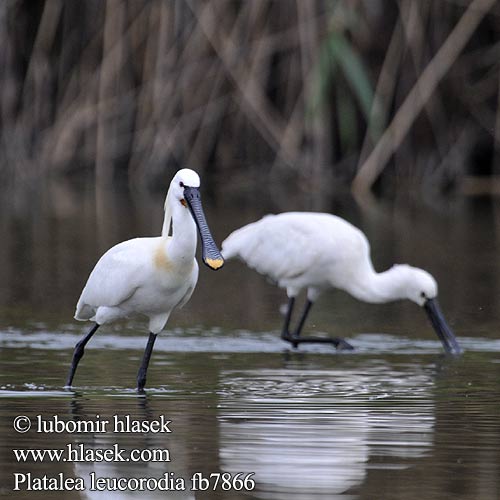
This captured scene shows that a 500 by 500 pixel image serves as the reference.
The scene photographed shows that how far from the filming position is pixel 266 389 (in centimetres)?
735

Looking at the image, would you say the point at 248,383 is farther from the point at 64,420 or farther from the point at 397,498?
the point at 397,498

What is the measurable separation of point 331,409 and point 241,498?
69.7 inches

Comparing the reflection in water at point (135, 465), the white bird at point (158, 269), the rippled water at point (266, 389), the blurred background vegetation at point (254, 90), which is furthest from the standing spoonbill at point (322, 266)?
the blurred background vegetation at point (254, 90)

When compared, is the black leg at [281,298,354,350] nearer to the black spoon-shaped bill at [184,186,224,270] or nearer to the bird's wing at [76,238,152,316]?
the bird's wing at [76,238,152,316]

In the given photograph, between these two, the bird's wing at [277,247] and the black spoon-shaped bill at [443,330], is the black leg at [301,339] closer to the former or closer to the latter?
the bird's wing at [277,247]

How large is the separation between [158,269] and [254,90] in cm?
1220

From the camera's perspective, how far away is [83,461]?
5.48 meters

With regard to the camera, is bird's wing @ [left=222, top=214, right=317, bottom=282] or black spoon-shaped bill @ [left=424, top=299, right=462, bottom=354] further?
bird's wing @ [left=222, top=214, right=317, bottom=282]

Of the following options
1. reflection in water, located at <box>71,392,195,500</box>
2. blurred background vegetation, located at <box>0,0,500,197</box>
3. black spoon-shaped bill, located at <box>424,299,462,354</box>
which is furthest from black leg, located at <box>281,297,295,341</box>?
blurred background vegetation, located at <box>0,0,500,197</box>

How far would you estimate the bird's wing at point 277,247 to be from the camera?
979cm

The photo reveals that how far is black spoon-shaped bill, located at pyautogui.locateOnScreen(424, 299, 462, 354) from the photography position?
28.9 feet

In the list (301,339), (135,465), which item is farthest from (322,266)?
(135,465)

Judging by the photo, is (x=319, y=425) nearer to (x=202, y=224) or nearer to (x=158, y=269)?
(x=202, y=224)

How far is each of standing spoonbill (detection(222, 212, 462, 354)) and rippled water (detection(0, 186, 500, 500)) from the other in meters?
0.24
